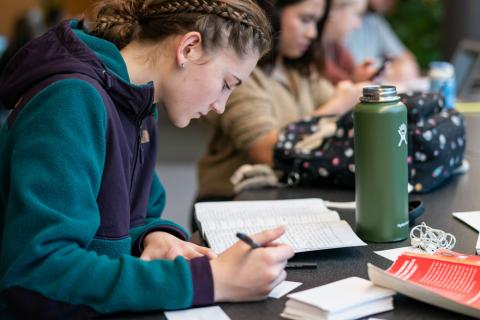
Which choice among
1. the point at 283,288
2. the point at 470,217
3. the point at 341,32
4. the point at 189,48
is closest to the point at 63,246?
the point at 283,288

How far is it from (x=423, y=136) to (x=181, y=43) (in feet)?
2.14

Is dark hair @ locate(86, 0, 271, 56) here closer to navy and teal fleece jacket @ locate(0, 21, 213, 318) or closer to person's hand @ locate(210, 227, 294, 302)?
navy and teal fleece jacket @ locate(0, 21, 213, 318)

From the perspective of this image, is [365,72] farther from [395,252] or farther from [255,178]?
[395,252]

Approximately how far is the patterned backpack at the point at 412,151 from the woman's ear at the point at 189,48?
0.58 metres

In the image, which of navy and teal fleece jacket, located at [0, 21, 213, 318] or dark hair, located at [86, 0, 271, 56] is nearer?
navy and teal fleece jacket, located at [0, 21, 213, 318]

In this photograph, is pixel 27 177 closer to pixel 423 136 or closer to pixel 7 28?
pixel 423 136

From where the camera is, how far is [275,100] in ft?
7.62

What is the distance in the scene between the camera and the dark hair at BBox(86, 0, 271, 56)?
126cm

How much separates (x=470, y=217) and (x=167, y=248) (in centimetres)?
57

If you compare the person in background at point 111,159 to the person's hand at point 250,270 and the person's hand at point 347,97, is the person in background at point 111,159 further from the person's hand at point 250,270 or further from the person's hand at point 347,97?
the person's hand at point 347,97

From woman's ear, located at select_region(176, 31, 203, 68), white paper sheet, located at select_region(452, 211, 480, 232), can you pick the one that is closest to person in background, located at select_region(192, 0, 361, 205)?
white paper sheet, located at select_region(452, 211, 480, 232)

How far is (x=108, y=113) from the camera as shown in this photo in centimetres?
113

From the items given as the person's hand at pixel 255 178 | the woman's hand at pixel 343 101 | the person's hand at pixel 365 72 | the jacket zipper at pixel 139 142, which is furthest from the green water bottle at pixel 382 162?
the person's hand at pixel 365 72

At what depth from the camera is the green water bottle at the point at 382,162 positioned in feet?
4.16
